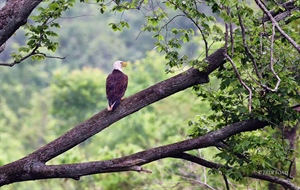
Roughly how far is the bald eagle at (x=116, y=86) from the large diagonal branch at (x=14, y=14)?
1517mm

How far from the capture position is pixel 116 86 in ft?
24.4

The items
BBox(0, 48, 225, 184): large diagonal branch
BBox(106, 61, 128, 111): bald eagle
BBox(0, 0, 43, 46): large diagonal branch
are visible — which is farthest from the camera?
BBox(106, 61, 128, 111): bald eagle

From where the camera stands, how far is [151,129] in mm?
21969

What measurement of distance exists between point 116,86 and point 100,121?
1312mm

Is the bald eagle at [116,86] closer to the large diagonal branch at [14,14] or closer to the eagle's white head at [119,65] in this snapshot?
the eagle's white head at [119,65]

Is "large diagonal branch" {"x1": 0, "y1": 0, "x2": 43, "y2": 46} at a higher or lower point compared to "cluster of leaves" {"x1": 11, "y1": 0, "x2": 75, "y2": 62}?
lower

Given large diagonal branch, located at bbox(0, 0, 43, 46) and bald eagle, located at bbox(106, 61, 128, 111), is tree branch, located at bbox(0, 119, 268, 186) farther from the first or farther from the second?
large diagonal branch, located at bbox(0, 0, 43, 46)

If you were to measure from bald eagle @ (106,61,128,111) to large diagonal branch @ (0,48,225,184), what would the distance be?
325 mm

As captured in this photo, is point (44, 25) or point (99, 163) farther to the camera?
point (44, 25)

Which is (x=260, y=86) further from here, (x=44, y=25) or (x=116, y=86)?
(x=116, y=86)

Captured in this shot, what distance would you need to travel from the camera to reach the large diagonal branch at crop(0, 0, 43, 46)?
524 cm

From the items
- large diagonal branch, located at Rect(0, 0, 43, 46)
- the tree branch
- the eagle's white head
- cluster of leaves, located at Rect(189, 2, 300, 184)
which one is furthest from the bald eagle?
large diagonal branch, located at Rect(0, 0, 43, 46)

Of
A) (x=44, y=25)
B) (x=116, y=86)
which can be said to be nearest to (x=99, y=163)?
(x=44, y=25)

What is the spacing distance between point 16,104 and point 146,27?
3153 centimetres
